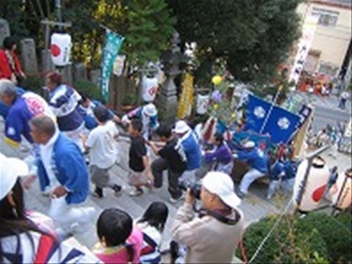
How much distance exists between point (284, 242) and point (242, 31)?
31.9 ft

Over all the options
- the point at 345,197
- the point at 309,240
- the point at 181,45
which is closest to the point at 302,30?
the point at 181,45

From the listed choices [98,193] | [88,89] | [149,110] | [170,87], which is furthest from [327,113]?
[98,193]

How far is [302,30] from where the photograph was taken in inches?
651

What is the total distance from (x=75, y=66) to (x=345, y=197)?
703cm

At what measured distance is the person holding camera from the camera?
3760 mm

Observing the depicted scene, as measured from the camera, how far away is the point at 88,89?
1074 centimetres

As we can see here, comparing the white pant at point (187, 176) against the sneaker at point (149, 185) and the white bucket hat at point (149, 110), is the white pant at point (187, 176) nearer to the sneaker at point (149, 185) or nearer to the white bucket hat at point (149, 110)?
the sneaker at point (149, 185)

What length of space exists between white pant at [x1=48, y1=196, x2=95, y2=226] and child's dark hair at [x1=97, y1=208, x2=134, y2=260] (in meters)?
1.15

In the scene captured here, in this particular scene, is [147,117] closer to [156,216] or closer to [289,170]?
[289,170]

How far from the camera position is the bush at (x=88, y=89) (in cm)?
1062

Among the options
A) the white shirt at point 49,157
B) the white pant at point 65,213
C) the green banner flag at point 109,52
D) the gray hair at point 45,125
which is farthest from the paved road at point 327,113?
the gray hair at point 45,125

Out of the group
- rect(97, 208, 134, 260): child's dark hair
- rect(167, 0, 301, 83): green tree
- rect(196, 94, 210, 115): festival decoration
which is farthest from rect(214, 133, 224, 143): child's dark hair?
rect(167, 0, 301, 83): green tree

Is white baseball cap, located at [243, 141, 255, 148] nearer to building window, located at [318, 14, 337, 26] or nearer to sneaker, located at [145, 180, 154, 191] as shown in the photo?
sneaker, located at [145, 180, 154, 191]

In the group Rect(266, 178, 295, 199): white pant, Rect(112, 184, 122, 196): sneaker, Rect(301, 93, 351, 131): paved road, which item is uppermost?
Rect(112, 184, 122, 196): sneaker
